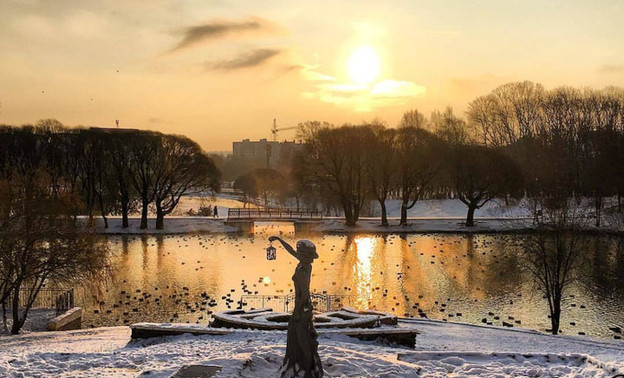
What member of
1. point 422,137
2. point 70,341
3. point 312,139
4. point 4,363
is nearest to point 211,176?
point 312,139

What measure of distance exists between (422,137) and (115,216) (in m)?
43.3

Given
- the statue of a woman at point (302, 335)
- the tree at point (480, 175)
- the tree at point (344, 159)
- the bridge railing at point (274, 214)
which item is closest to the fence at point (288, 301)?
the statue of a woman at point (302, 335)

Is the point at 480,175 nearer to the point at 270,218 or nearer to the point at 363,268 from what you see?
the point at 270,218

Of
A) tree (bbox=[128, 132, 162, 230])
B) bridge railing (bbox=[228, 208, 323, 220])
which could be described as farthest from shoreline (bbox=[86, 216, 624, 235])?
tree (bbox=[128, 132, 162, 230])

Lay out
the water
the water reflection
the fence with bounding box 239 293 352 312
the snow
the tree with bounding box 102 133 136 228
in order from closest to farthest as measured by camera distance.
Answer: the water → the fence with bounding box 239 293 352 312 → the water reflection → the snow → the tree with bounding box 102 133 136 228

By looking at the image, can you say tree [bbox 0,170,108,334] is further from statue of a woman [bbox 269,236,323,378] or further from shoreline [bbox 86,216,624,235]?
shoreline [bbox 86,216,624,235]

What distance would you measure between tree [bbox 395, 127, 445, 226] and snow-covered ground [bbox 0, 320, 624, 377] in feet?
164

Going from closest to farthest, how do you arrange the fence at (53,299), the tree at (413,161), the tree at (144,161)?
the fence at (53,299) < the tree at (144,161) < the tree at (413,161)

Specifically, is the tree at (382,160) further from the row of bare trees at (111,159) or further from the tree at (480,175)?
the row of bare trees at (111,159)

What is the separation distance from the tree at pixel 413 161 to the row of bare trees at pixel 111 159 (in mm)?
25534

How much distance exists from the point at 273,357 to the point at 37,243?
16.6m

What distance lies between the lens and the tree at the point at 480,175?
69688 millimetres

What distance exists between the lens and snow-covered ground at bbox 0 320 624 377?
15.9 metres

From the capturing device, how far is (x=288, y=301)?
31.8 m
